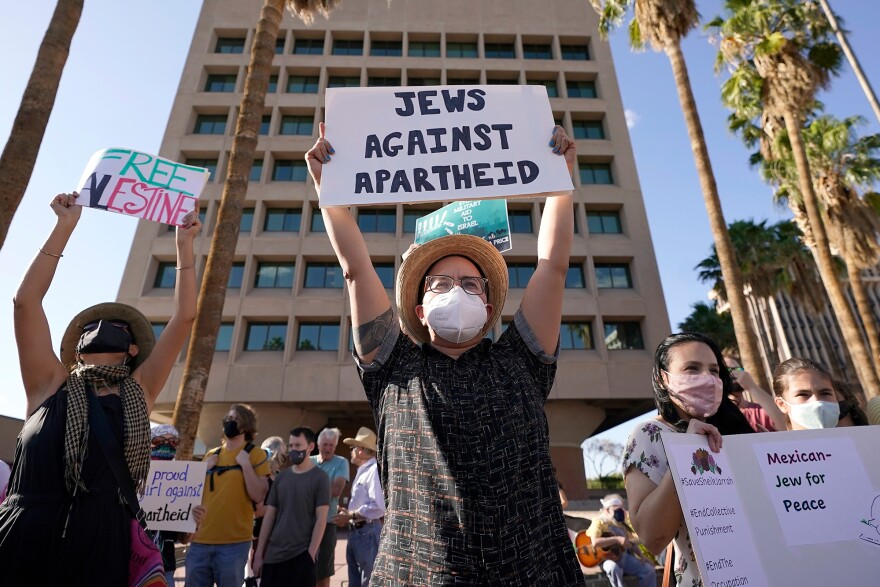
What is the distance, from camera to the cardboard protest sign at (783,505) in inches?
68.0

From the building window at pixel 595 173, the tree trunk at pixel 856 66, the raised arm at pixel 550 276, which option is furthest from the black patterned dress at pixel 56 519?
the building window at pixel 595 173

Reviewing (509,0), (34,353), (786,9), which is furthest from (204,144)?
(34,353)

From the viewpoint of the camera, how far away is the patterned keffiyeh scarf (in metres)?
1.97

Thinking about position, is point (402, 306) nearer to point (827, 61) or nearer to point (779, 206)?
point (827, 61)

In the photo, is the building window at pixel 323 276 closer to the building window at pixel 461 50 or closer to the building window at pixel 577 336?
the building window at pixel 577 336

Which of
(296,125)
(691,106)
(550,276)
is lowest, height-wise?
(550,276)

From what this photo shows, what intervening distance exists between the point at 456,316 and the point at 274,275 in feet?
76.5

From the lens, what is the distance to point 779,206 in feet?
57.3

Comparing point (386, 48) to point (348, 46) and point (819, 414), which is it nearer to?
point (348, 46)

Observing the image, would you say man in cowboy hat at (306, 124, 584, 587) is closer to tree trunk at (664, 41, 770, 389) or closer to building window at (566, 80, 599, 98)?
tree trunk at (664, 41, 770, 389)

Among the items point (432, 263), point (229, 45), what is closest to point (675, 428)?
point (432, 263)

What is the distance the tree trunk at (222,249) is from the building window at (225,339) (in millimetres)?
13985

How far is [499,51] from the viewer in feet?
95.8

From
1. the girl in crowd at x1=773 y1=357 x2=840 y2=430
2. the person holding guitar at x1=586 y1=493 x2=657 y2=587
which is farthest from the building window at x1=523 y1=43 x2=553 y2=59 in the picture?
the girl in crowd at x1=773 y1=357 x2=840 y2=430
